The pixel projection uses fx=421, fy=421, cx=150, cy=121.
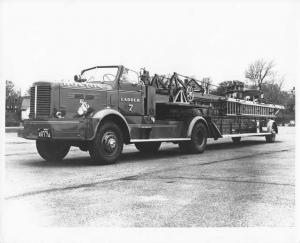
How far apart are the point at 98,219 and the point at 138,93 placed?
19.1ft

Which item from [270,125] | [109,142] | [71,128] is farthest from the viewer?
[270,125]

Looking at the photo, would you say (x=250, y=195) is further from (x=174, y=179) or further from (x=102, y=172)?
(x=102, y=172)

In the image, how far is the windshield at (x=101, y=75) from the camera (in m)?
9.52

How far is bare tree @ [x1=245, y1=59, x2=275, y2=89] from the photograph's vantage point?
738 cm

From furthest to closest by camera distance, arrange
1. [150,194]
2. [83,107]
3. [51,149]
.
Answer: [51,149], [83,107], [150,194]

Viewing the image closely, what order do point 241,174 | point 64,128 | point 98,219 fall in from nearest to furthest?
point 98,219
point 241,174
point 64,128

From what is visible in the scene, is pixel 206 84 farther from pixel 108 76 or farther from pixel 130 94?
pixel 108 76

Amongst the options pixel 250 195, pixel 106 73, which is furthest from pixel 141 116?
pixel 250 195

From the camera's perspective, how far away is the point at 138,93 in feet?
32.4

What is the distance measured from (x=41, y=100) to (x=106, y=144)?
61.1 inches

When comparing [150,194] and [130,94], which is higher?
[130,94]

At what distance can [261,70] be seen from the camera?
852 cm

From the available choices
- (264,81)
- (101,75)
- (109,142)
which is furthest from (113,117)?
(264,81)

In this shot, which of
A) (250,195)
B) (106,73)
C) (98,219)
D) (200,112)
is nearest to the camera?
(98,219)
